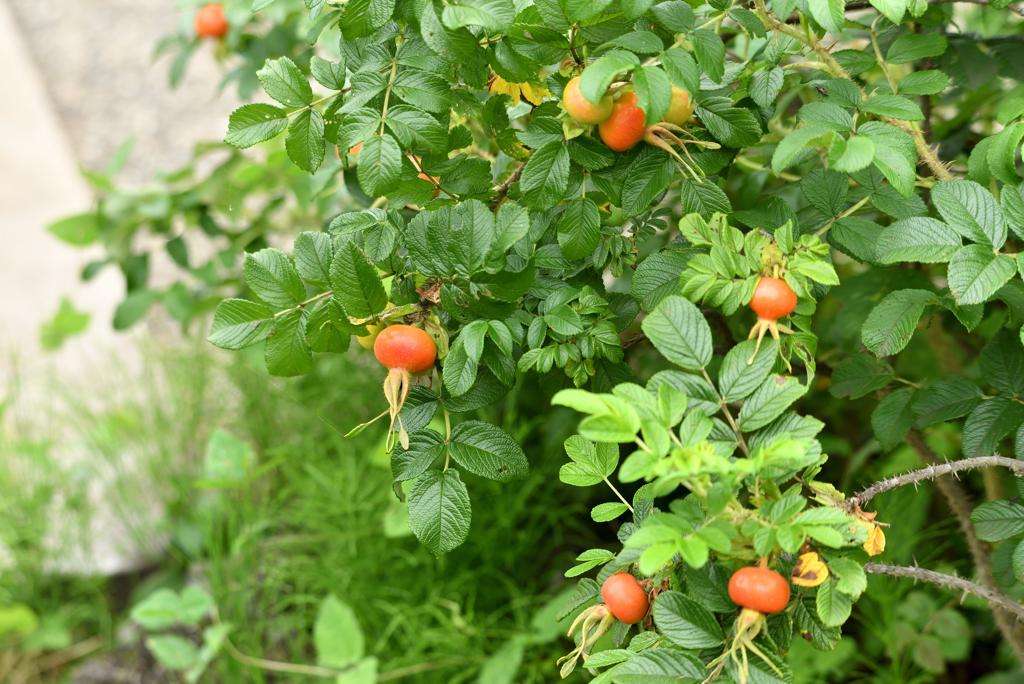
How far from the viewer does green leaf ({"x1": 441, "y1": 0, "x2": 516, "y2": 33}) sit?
20.1 inches

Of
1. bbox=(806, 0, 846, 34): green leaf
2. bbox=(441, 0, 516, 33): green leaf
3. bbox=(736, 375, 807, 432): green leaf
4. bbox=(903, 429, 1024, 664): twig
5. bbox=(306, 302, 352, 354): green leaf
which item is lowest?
bbox=(903, 429, 1024, 664): twig

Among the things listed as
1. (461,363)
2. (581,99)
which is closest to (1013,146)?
(581,99)

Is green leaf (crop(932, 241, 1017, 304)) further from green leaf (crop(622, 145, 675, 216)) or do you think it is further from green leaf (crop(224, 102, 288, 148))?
green leaf (crop(224, 102, 288, 148))

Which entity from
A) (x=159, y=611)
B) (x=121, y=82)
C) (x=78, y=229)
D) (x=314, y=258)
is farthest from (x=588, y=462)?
(x=121, y=82)

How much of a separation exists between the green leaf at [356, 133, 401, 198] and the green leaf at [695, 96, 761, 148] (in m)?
0.24

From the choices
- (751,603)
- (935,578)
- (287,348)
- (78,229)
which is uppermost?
(287,348)

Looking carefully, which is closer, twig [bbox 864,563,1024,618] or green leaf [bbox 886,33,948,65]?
twig [bbox 864,563,1024,618]

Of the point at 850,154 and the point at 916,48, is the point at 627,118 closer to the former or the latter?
the point at 850,154

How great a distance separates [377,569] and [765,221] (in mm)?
997

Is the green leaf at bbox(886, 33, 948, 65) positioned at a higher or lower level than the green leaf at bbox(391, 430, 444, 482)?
higher

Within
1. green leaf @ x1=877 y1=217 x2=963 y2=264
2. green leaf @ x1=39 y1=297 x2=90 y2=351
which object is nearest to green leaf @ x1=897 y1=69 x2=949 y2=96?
green leaf @ x1=877 y1=217 x2=963 y2=264

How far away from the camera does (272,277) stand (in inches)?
22.3

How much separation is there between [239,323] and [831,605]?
444 millimetres

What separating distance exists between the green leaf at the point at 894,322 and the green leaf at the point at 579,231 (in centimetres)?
22
